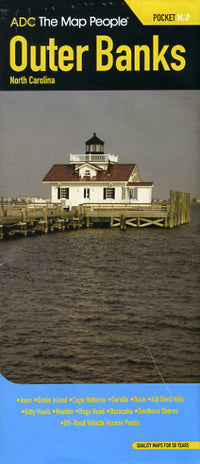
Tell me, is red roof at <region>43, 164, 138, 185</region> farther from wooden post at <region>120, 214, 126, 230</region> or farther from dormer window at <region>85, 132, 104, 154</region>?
wooden post at <region>120, 214, 126, 230</region>

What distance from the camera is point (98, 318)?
37.2 ft

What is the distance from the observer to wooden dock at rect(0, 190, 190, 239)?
75.9 ft

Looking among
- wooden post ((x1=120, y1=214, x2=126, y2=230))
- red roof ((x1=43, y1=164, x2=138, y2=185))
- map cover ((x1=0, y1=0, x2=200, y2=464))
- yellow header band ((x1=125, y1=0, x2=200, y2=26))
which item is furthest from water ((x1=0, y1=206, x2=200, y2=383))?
wooden post ((x1=120, y1=214, x2=126, y2=230))

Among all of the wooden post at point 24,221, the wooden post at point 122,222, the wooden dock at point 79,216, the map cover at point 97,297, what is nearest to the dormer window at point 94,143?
the map cover at point 97,297

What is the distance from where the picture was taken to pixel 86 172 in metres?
15.7

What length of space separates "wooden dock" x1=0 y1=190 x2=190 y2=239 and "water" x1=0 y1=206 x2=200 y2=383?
7.65ft

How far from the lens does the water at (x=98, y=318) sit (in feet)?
26.7

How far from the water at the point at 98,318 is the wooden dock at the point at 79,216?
2333 millimetres

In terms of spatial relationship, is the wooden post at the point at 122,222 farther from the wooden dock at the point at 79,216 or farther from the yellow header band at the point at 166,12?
the yellow header band at the point at 166,12

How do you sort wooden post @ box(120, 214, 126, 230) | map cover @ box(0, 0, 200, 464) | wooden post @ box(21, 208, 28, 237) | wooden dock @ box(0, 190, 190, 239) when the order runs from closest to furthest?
map cover @ box(0, 0, 200, 464), wooden dock @ box(0, 190, 190, 239), wooden post @ box(21, 208, 28, 237), wooden post @ box(120, 214, 126, 230)

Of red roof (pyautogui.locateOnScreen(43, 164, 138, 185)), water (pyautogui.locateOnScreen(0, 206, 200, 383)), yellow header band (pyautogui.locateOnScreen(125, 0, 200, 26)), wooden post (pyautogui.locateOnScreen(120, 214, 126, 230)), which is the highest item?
yellow header band (pyautogui.locateOnScreen(125, 0, 200, 26))
